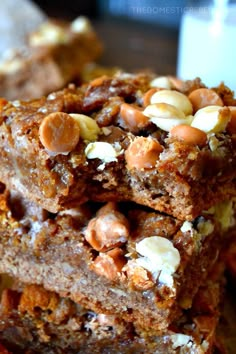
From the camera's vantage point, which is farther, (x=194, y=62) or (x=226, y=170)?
(x=194, y=62)

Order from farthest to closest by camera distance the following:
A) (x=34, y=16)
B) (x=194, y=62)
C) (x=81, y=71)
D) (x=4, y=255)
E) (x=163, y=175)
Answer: (x=34, y=16), (x=81, y=71), (x=194, y=62), (x=4, y=255), (x=163, y=175)

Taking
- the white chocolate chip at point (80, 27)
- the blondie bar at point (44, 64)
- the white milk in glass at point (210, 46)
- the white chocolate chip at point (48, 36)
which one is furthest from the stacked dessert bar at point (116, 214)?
the white chocolate chip at point (80, 27)

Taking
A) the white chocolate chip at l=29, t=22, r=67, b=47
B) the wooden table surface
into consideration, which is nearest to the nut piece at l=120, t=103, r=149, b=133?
the white chocolate chip at l=29, t=22, r=67, b=47

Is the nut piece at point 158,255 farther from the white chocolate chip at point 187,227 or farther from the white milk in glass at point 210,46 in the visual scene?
the white milk in glass at point 210,46

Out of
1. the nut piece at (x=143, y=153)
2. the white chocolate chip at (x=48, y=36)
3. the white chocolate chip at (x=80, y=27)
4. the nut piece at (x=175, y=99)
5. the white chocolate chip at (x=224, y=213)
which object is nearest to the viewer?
the nut piece at (x=143, y=153)

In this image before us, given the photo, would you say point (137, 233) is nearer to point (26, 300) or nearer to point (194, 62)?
point (26, 300)

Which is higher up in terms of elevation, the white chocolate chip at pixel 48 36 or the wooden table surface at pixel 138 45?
the white chocolate chip at pixel 48 36

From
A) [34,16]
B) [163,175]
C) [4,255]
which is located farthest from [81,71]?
[163,175]
